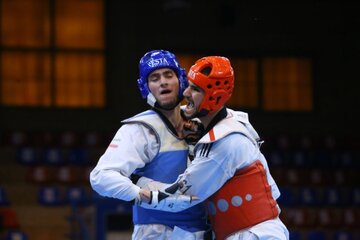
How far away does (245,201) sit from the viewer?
442cm

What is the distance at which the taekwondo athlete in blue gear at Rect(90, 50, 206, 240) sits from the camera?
447 cm

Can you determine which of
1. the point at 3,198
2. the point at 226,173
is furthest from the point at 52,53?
the point at 226,173

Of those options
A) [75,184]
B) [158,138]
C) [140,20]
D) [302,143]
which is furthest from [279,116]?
[158,138]

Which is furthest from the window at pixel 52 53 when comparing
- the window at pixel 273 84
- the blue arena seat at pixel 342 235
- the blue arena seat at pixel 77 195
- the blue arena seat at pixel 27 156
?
the blue arena seat at pixel 342 235

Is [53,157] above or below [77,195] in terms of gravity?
above

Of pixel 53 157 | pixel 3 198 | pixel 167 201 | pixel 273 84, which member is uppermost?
pixel 273 84

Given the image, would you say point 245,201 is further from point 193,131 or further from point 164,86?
point 164,86

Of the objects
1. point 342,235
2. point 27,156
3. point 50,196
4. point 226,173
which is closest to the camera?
point 226,173

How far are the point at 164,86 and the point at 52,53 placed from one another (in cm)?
818

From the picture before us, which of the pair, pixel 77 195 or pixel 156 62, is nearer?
pixel 156 62

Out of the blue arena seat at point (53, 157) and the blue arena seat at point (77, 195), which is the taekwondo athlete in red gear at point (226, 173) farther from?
the blue arena seat at point (53, 157)

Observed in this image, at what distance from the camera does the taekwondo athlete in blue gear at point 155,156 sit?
447 centimetres

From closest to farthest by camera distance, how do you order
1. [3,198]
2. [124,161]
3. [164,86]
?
[124,161]
[164,86]
[3,198]

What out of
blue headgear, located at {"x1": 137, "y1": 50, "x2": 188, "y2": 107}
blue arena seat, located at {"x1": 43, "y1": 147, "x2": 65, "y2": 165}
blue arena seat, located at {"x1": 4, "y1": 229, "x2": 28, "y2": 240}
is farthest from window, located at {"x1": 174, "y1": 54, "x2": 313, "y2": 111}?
blue headgear, located at {"x1": 137, "y1": 50, "x2": 188, "y2": 107}
